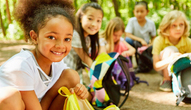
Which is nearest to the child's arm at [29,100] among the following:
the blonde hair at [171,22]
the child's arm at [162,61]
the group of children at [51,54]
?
the group of children at [51,54]

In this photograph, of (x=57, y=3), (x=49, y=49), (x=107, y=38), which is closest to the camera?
(x=49, y=49)

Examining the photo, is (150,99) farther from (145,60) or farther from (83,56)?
(145,60)

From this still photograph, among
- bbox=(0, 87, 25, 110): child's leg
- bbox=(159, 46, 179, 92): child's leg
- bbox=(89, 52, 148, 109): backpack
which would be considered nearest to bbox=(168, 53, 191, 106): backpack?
bbox=(159, 46, 179, 92): child's leg

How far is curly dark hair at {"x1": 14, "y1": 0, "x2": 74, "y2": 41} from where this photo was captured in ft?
4.36

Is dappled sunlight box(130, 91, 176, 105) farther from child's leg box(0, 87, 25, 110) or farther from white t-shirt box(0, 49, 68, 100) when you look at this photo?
child's leg box(0, 87, 25, 110)

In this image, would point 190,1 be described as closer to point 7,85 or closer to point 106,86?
point 106,86

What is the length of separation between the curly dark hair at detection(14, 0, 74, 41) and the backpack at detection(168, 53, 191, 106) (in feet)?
4.14

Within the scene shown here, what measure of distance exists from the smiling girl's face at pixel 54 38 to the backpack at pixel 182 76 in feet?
4.20

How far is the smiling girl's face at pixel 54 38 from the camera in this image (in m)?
1.27

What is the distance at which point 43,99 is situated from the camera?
4.64 ft

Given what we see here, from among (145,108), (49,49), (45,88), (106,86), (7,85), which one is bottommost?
(145,108)

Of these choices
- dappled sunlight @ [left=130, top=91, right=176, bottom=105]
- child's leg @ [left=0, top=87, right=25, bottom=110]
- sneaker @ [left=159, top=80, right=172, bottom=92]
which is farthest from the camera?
sneaker @ [left=159, top=80, right=172, bottom=92]

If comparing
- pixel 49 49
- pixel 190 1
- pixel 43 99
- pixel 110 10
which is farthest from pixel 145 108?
pixel 110 10

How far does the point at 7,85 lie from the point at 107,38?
185cm
